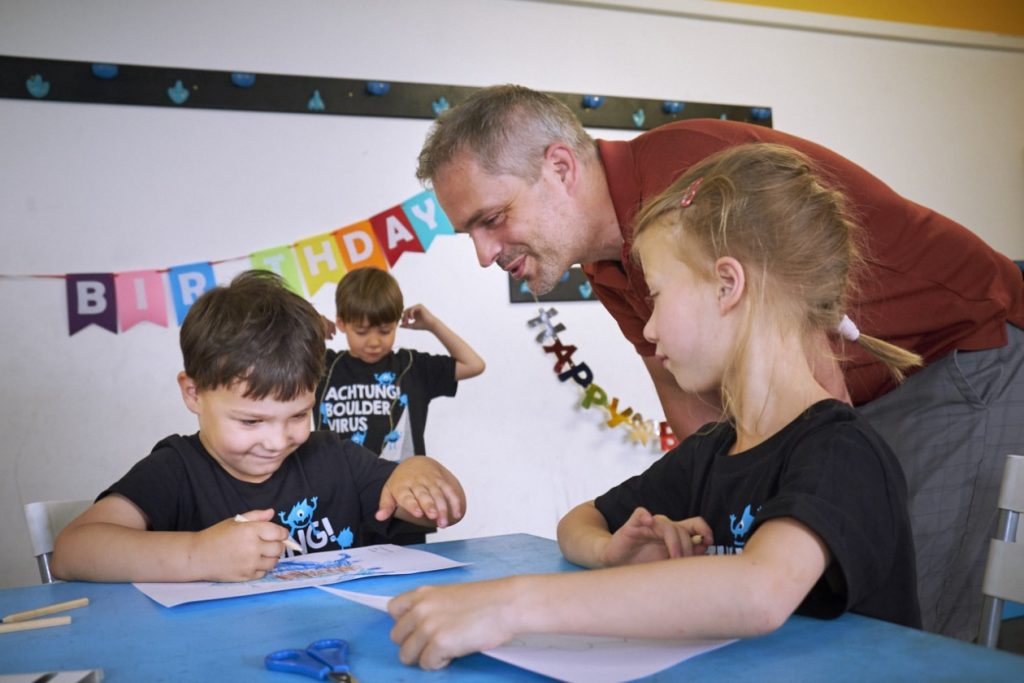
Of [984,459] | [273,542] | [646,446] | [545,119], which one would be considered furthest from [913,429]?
[646,446]

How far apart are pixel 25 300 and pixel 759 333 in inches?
99.1

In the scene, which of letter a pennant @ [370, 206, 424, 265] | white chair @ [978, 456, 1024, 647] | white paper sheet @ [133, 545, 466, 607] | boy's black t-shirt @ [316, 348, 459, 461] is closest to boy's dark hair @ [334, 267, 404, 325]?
boy's black t-shirt @ [316, 348, 459, 461]

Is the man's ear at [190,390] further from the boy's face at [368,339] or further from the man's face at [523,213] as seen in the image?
the boy's face at [368,339]

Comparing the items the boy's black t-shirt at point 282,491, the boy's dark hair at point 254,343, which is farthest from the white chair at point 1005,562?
the boy's dark hair at point 254,343

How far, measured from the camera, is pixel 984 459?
1.32 metres

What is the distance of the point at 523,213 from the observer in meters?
1.64

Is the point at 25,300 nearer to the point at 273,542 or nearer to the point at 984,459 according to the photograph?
the point at 273,542

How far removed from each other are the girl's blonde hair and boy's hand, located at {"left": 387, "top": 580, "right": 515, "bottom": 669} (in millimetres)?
417

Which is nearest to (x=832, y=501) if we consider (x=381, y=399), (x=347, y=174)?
(x=381, y=399)

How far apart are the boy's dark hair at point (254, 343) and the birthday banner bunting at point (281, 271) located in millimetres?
1335

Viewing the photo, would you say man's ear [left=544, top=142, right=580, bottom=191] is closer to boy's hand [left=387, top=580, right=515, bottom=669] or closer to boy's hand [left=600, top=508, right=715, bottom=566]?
boy's hand [left=600, top=508, right=715, bottom=566]

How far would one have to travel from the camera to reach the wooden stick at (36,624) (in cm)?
89

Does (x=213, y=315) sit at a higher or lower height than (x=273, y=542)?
higher

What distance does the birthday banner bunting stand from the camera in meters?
2.88
